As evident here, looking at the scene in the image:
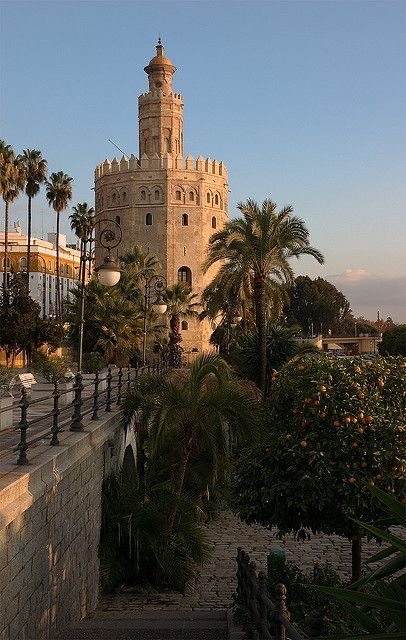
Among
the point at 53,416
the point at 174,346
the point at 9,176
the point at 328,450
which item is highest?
the point at 9,176

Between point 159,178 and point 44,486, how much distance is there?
56.2 metres

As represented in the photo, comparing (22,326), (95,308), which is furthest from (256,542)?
(22,326)

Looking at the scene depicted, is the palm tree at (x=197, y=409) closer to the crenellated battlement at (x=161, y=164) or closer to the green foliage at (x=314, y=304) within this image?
the crenellated battlement at (x=161, y=164)

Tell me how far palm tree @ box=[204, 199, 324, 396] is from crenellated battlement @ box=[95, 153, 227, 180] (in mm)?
40053

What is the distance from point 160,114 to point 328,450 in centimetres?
5666

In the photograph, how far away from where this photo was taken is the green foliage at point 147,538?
1153 centimetres

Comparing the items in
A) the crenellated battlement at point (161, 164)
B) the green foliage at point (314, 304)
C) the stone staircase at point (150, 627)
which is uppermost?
the crenellated battlement at point (161, 164)

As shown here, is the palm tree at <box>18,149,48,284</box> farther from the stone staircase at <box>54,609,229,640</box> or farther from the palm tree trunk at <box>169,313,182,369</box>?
the stone staircase at <box>54,609,229,640</box>

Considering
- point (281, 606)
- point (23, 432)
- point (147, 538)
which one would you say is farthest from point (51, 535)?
point (147, 538)

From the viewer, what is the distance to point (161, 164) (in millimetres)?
61969

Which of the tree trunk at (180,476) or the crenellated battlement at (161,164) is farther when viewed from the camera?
the crenellated battlement at (161,164)

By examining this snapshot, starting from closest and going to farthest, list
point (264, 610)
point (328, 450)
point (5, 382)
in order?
point (264, 610), point (328, 450), point (5, 382)

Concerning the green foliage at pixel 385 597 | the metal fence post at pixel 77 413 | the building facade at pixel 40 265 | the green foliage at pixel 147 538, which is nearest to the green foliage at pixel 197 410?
the green foliage at pixel 147 538

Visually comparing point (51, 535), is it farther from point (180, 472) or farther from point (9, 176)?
point (9, 176)
